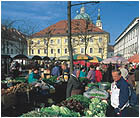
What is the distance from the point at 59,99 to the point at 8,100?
2522 millimetres

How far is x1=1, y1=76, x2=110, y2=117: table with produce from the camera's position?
321 centimetres

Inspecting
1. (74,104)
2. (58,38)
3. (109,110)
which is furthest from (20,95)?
(58,38)

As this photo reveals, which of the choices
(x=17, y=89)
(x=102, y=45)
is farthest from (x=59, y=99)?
(x=102, y=45)

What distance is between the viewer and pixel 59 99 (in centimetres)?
700

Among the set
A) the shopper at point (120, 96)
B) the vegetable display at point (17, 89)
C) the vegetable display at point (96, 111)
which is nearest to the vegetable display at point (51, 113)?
the vegetable display at point (96, 111)

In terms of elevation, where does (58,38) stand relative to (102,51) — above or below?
above

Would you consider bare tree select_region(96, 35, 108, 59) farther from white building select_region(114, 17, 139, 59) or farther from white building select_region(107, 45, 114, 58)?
white building select_region(107, 45, 114, 58)

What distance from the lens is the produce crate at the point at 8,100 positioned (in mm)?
4879

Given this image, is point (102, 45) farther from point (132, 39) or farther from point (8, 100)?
point (8, 100)

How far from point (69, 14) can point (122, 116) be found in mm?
5303

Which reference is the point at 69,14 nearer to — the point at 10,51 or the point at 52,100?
the point at 52,100

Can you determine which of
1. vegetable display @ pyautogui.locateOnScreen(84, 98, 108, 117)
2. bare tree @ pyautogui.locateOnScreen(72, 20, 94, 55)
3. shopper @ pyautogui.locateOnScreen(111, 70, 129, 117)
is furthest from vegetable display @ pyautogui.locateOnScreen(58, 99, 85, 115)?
bare tree @ pyautogui.locateOnScreen(72, 20, 94, 55)

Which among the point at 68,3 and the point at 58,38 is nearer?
the point at 68,3

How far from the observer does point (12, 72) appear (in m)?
12.5
